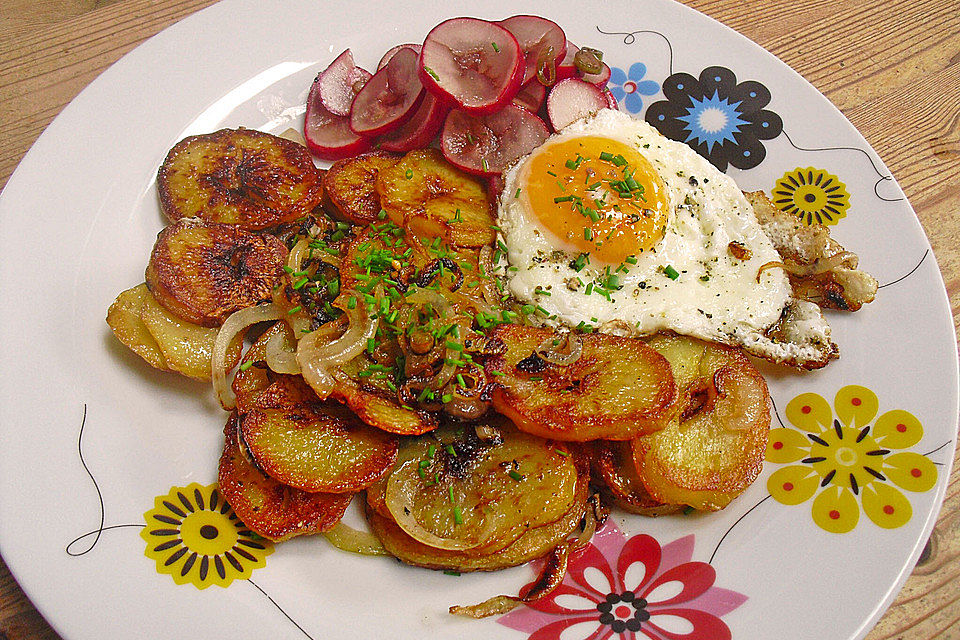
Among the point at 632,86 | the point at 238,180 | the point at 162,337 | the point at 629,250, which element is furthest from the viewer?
the point at 632,86

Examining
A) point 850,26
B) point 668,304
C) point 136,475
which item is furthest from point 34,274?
point 850,26

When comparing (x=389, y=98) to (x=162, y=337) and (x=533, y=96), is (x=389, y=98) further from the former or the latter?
(x=162, y=337)

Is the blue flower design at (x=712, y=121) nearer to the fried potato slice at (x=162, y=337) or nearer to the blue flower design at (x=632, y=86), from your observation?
the blue flower design at (x=632, y=86)

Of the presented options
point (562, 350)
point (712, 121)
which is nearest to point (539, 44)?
point (712, 121)

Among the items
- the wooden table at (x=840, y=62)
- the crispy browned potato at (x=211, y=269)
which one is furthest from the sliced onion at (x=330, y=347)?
the wooden table at (x=840, y=62)

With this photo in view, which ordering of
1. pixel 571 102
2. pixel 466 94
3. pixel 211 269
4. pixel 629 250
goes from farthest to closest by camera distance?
pixel 571 102 → pixel 466 94 → pixel 629 250 → pixel 211 269

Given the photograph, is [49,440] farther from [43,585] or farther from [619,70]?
[619,70]
